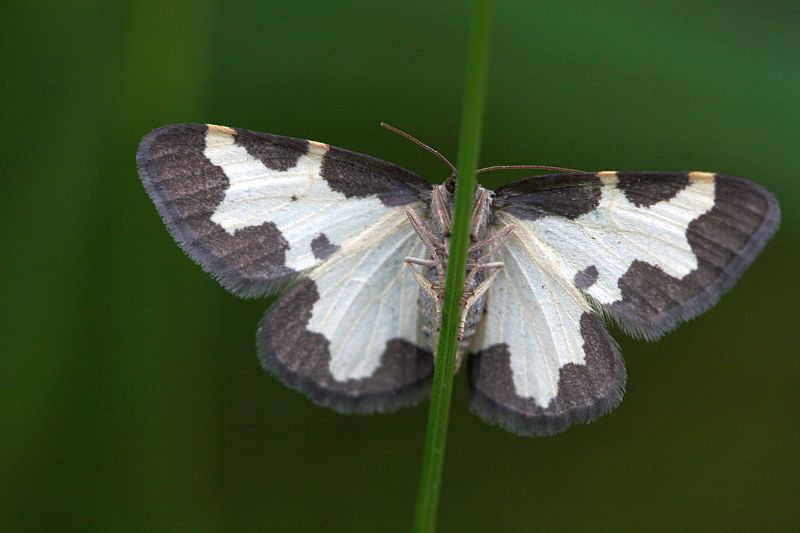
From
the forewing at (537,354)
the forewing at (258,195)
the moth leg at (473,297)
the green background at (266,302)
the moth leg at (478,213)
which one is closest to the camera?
the moth leg at (473,297)

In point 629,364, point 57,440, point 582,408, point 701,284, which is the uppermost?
point 701,284

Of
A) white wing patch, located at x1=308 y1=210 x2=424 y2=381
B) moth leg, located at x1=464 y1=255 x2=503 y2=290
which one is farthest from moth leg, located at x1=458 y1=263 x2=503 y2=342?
white wing patch, located at x1=308 y1=210 x2=424 y2=381

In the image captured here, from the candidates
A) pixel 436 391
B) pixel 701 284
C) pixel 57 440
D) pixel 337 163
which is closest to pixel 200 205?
pixel 337 163

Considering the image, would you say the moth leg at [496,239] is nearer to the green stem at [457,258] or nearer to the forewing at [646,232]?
the forewing at [646,232]

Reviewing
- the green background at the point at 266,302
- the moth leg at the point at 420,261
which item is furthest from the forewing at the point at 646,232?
the green background at the point at 266,302

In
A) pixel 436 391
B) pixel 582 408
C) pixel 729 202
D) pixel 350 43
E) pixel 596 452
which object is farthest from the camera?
pixel 596 452

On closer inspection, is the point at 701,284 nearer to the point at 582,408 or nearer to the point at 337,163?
the point at 582,408

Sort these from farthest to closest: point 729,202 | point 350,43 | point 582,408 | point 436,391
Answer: point 350,43 → point 582,408 → point 729,202 → point 436,391
